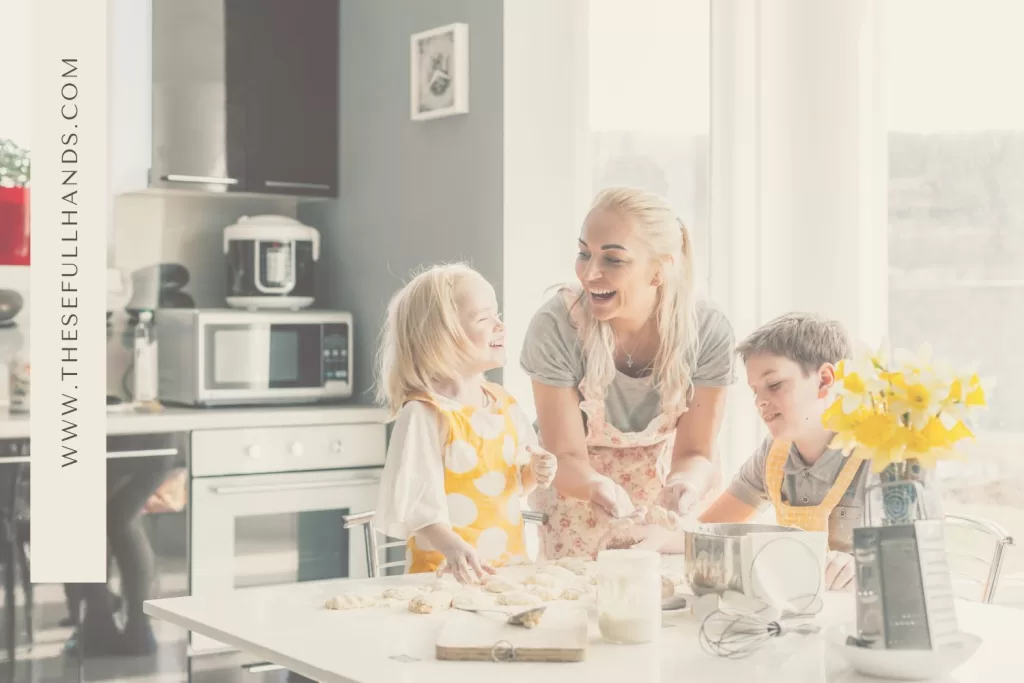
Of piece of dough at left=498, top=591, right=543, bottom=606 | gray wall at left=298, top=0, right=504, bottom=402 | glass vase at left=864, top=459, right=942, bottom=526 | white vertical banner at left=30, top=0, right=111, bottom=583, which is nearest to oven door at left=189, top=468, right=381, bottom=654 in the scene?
gray wall at left=298, top=0, right=504, bottom=402

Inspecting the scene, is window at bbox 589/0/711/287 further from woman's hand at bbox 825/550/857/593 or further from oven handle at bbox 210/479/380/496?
woman's hand at bbox 825/550/857/593

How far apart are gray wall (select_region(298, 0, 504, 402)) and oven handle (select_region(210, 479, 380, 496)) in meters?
0.38

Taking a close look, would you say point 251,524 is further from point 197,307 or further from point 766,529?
point 766,529

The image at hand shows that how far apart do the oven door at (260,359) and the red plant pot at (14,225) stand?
581 mm

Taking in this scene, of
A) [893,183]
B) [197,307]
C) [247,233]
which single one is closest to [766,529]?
[893,183]

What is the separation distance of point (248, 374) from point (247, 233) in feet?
1.51

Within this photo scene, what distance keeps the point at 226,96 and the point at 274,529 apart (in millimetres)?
1325

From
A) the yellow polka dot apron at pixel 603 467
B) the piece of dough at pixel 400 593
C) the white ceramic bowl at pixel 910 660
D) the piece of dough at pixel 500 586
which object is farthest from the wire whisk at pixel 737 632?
the yellow polka dot apron at pixel 603 467

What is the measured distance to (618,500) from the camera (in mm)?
2104

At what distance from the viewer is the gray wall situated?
11.5 ft

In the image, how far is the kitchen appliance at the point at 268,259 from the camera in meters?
3.97

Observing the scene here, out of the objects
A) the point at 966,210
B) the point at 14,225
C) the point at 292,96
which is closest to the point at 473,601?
the point at 966,210

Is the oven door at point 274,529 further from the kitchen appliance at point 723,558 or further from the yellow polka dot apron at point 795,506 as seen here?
the kitchen appliance at point 723,558

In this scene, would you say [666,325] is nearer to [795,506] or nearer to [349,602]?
[795,506]
